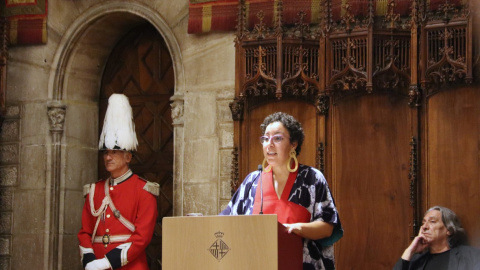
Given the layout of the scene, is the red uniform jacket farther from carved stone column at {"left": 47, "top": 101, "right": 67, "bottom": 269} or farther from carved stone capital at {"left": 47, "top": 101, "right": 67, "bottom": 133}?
carved stone capital at {"left": 47, "top": 101, "right": 67, "bottom": 133}

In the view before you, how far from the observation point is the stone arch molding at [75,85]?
7133mm

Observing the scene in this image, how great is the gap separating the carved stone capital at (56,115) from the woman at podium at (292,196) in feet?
9.73

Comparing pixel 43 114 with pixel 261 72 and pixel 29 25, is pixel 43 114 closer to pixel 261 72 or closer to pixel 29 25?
pixel 29 25

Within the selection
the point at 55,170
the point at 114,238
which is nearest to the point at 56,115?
the point at 55,170

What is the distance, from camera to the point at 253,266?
3.90 m

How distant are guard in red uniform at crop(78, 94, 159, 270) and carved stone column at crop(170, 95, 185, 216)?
0.49 m

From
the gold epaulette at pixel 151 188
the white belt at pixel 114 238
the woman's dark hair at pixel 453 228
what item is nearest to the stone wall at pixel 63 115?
the gold epaulette at pixel 151 188

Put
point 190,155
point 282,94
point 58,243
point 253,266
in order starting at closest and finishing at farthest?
point 253,266, point 282,94, point 190,155, point 58,243

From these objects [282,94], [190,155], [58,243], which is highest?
[282,94]

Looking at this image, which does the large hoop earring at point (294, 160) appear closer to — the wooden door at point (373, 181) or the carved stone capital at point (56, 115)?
the wooden door at point (373, 181)

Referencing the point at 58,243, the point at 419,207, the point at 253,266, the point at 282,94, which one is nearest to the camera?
the point at 253,266

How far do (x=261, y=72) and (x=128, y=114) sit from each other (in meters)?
1.03

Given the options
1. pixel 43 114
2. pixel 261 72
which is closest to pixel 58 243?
pixel 43 114

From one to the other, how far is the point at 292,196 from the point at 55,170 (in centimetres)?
327
